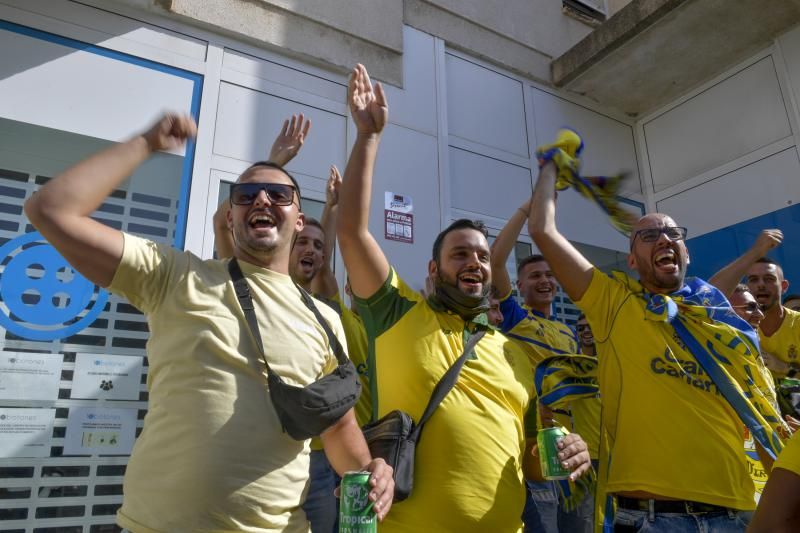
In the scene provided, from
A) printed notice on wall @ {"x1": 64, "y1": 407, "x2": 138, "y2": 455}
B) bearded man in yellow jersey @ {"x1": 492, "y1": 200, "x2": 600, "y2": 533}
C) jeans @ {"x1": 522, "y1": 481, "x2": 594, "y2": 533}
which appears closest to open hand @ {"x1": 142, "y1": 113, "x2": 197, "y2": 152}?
bearded man in yellow jersey @ {"x1": 492, "y1": 200, "x2": 600, "y2": 533}

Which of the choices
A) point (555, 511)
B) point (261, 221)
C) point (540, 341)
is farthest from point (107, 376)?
point (555, 511)

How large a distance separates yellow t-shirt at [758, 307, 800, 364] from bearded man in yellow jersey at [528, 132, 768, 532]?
1.88m

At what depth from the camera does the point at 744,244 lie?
599cm

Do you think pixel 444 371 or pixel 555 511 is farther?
pixel 555 511

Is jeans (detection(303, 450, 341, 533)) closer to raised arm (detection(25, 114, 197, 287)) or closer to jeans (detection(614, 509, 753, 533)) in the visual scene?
jeans (detection(614, 509, 753, 533))

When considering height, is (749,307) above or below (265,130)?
below

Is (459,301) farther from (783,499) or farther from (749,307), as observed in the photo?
(749,307)

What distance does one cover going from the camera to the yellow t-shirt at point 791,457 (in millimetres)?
1436

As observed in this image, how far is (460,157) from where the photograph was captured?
558cm

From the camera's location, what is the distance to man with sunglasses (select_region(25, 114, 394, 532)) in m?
1.43

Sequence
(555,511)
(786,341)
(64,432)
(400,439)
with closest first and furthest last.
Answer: (400,439) → (555,511) → (64,432) → (786,341)

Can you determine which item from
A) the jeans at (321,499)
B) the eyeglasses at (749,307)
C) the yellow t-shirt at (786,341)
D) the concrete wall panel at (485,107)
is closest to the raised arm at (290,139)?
the jeans at (321,499)

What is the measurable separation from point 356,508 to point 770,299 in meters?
3.85

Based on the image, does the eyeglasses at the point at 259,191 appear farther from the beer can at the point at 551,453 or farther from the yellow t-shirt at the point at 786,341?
the yellow t-shirt at the point at 786,341
